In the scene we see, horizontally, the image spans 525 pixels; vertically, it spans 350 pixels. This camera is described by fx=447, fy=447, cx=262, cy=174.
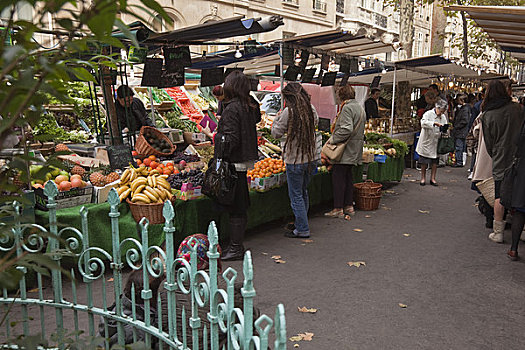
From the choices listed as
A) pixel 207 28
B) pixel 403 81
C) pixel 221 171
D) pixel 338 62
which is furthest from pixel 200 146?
pixel 403 81

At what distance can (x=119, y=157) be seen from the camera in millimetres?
5809

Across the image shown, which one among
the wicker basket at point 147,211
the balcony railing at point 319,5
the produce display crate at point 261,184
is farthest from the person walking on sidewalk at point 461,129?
the balcony railing at point 319,5

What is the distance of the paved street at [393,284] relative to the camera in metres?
3.63

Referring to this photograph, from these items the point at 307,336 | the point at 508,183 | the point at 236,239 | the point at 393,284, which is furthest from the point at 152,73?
the point at 508,183

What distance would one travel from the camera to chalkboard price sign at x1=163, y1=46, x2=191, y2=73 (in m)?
6.71

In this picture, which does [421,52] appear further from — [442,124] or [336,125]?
[336,125]

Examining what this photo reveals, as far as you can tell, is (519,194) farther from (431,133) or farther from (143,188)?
(431,133)

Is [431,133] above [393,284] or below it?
above

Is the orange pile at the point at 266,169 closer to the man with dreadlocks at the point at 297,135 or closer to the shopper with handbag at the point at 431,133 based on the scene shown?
the man with dreadlocks at the point at 297,135

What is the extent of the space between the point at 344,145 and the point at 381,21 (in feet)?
96.7

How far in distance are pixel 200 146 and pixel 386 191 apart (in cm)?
428

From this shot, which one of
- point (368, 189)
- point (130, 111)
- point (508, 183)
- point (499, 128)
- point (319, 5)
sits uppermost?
point (319, 5)

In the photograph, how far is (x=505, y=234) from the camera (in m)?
6.48

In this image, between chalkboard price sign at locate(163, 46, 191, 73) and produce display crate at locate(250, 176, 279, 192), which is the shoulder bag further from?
chalkboard price sign at locate(163, 46, 191, 73)
